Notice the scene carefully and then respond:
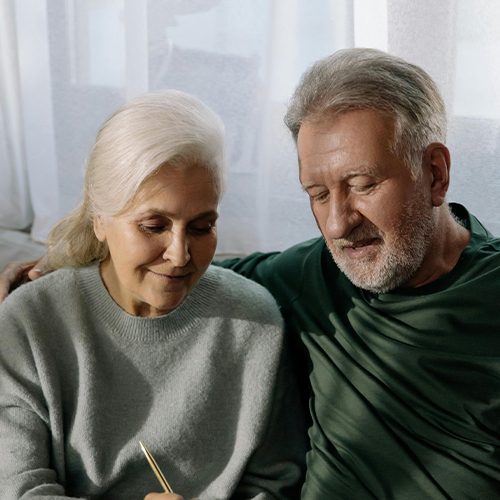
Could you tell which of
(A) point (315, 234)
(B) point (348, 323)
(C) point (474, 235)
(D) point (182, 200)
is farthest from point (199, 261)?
(A) point (315, 234)

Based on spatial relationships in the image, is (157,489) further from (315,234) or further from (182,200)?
(315,234)

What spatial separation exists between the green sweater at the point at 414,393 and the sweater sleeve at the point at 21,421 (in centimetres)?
50

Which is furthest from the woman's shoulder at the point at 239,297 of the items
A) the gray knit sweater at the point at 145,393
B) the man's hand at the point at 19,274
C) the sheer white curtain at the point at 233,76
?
the sheer white curtain at the point at 233,76

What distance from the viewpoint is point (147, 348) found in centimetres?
169

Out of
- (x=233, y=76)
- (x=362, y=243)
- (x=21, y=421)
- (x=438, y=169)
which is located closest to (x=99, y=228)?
(x=21, y=421)

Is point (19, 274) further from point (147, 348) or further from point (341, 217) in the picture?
point (341, 217)

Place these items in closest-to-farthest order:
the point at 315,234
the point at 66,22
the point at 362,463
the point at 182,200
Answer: the point at 182,200 → the point at 362,463 → the point at 315,234 → the point at 66,22

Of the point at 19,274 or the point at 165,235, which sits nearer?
the point at 165,235

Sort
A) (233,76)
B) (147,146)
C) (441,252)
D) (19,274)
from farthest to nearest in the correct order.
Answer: (233,76), (19,274), (441,252), (147,146)

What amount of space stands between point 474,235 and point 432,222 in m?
0.12

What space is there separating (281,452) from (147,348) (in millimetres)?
333

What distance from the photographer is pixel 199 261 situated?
5.24ft

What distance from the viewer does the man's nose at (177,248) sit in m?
1.54

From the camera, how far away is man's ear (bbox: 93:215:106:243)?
64.2 inches
